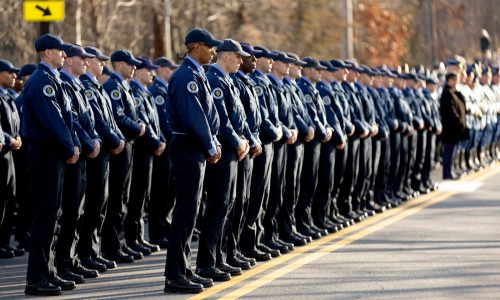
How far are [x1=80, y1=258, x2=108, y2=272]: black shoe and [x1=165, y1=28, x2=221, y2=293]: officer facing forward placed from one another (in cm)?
170

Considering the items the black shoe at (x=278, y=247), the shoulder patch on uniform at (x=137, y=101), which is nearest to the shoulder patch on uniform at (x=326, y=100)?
the shoulder patch on uniform at (x=137, y=101)

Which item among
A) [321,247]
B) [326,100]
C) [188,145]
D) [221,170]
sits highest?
[326,100]

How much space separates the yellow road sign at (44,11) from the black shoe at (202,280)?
8449 mm

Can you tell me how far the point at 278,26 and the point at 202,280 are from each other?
1737 inches

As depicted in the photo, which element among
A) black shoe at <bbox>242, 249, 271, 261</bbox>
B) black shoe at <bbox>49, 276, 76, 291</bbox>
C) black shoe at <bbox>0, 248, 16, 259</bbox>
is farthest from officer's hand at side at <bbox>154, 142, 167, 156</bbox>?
black shoe at <bbox>49, 276, 76, 291</bbox>

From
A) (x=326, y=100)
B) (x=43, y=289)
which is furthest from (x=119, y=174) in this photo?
(x=326, y=100)

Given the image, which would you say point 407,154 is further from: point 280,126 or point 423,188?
point 280,126

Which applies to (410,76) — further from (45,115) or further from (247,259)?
(45,115)

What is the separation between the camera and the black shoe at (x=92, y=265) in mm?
14469

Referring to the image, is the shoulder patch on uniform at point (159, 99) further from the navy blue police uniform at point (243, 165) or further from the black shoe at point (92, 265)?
the black shoe at point (92, 265)

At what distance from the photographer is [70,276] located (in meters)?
13.7

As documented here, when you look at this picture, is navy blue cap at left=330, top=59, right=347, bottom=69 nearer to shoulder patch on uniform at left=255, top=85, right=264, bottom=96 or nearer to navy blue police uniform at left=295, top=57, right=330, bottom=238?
navy blue police uniform at left=295, top=57, right=330, bottom=238

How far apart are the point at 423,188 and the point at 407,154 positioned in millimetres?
1469

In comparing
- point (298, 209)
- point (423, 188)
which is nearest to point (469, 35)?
point (423, 188)
